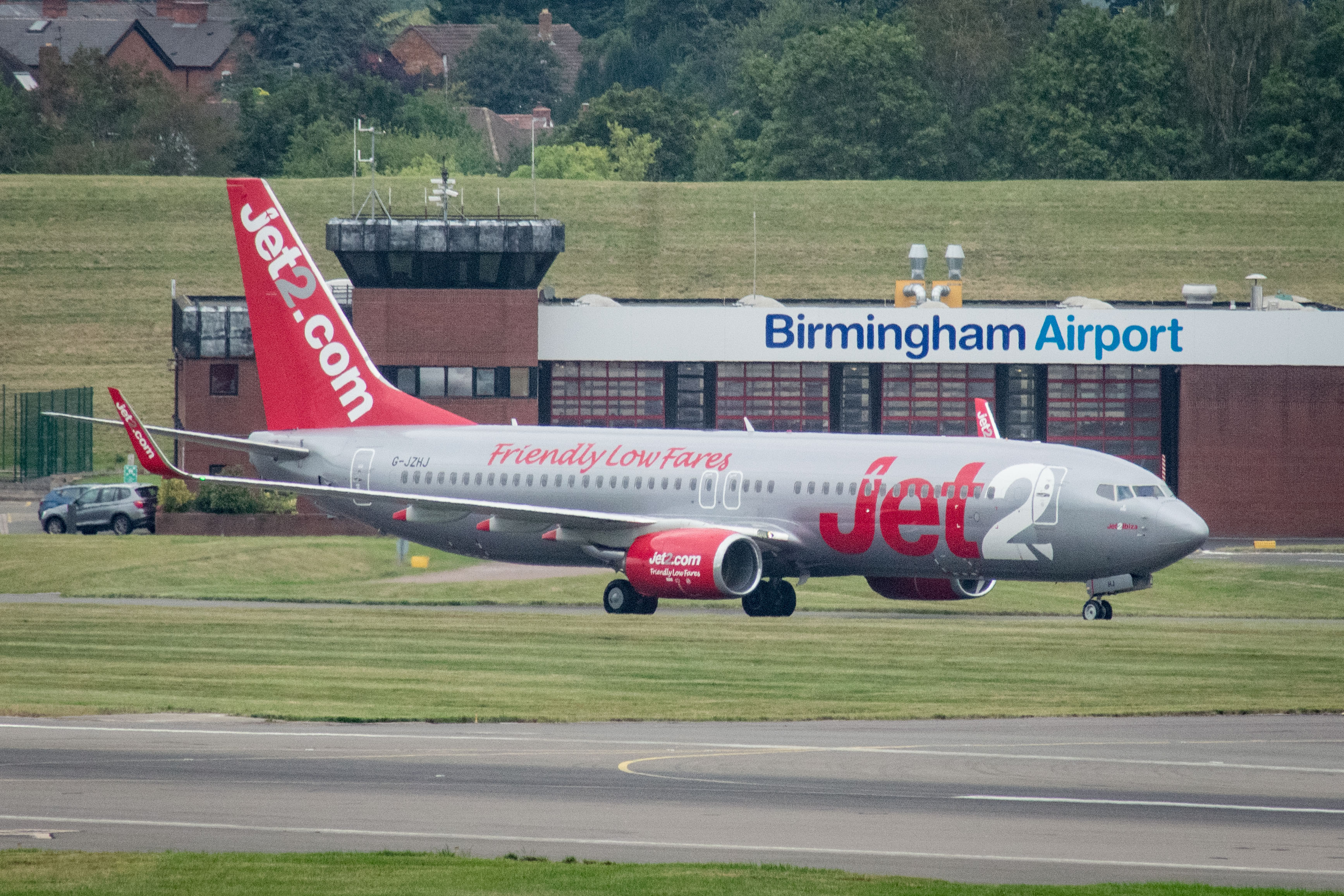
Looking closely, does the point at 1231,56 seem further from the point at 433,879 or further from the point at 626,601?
the point at 433,879

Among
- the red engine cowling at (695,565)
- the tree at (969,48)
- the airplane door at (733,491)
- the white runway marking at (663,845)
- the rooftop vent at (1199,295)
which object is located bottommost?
the white runway marking at (663,845)

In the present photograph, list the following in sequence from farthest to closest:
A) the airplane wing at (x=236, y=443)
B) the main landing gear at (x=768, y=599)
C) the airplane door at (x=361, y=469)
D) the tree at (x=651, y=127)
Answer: the tree at (x=651, y=127) < the airplane door at (x=361, y=469) < the airplane wing at (x=236, y=443) < the main landing gear at (x=768, y=599)

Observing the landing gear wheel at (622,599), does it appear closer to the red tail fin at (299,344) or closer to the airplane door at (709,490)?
the airplane door at (709,490)

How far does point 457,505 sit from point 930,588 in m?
9.98

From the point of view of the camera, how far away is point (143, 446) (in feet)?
137

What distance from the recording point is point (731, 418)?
7088 cm

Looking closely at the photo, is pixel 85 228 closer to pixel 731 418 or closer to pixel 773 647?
pixel 731 418

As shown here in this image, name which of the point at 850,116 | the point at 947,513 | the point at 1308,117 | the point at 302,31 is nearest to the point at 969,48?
the point at 850,116

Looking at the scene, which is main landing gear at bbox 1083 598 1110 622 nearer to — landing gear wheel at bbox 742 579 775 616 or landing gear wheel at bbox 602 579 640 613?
landing gear wheel at bbox 742 579 775 616

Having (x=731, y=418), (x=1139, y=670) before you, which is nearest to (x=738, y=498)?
(x=1139, y=670)

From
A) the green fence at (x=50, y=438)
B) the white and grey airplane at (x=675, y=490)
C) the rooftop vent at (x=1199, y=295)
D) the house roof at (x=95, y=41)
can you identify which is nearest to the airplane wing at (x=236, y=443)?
the white and grey airplane at (x=675, y=490)

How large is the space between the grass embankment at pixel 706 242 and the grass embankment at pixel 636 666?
63993 mm

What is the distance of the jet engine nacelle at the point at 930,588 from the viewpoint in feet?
139

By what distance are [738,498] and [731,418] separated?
28394 millimetres
